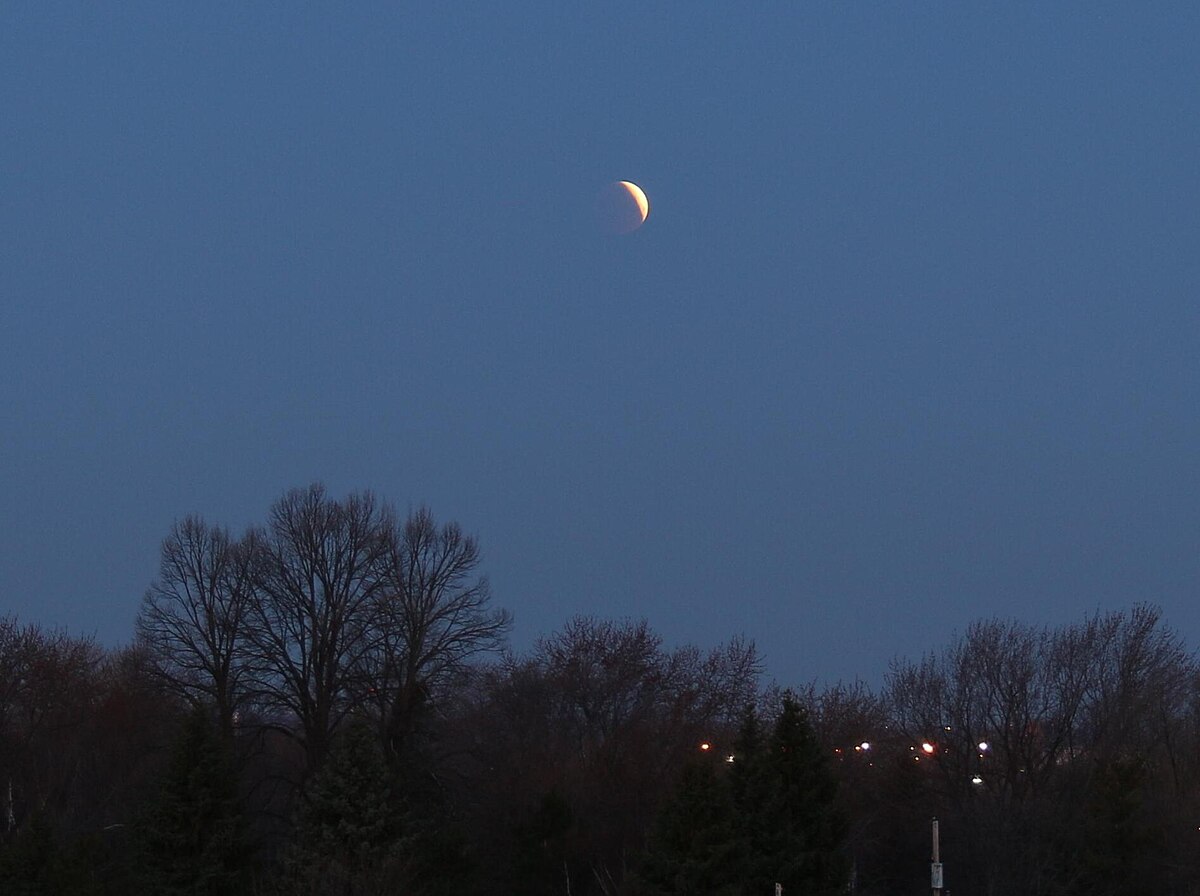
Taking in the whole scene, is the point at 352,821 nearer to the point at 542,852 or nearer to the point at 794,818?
the point at 542,852

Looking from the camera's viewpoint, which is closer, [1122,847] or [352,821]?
[352,821]

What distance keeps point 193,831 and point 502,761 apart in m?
20.0

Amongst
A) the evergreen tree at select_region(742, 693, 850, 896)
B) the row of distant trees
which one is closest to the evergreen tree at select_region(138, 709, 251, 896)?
the row of distant trees

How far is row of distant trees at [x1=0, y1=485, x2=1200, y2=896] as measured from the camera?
132 feet

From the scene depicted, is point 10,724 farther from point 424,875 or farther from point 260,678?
point 424,875

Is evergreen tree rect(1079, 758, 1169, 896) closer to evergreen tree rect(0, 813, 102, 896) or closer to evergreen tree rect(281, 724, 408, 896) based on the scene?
evergreen tree rect(281, 724, 408, 896)

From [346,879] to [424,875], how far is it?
7668 millimetres

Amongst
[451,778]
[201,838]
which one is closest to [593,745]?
[451,778]

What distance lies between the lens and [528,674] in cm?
8025

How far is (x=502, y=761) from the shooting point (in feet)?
196

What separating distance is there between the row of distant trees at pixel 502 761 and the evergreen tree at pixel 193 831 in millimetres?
71

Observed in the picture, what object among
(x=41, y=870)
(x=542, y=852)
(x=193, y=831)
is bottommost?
(x=41, y=870)

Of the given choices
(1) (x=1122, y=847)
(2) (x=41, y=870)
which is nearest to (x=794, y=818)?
(1) (x=1122, y=847)

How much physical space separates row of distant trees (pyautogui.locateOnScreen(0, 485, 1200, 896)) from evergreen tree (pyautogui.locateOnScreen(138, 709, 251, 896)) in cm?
7
